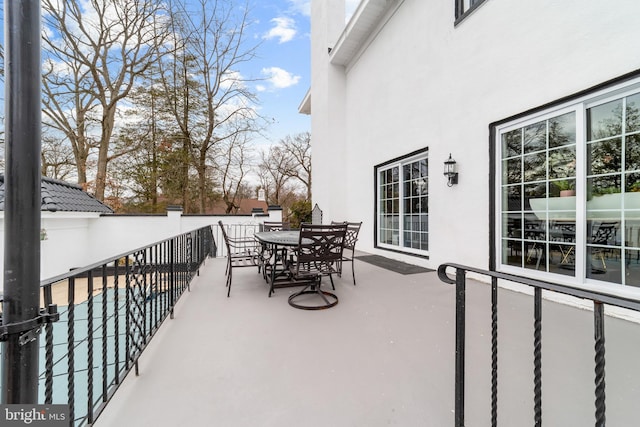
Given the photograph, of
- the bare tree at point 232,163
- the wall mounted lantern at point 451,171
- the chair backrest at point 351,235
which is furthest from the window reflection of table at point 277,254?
the bare tree at point 232,163

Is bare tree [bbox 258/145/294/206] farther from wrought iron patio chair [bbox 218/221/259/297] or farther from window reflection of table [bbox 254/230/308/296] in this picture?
window reflection of table [bbox 254/230/308/296]

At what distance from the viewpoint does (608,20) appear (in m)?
2.56

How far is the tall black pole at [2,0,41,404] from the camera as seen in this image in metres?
0.73

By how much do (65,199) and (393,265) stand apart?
24.0 ft

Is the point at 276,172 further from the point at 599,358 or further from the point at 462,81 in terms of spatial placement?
the point at 599,358

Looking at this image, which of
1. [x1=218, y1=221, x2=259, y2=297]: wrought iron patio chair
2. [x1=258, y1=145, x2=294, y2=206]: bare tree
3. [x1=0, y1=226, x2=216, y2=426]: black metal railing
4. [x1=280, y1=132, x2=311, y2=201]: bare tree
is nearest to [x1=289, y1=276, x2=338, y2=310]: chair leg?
[x1=218, y1=221, x2=259, y2=297]: wrought iron patio chair

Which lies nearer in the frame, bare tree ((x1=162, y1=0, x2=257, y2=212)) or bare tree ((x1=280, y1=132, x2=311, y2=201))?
bare tree ((x1=162, y1=0, x2=257, y2=212))

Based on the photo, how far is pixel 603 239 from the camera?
2.67 metres

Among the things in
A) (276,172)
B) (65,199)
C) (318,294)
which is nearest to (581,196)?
(318,294)

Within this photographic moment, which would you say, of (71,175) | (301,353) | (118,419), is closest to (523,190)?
(301,353)

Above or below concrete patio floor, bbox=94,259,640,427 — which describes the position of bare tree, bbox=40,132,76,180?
above

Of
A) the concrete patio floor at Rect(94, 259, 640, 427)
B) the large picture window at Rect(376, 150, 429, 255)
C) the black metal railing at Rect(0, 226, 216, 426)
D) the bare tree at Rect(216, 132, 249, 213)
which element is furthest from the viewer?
the bare tree at Rect(216, 132, 249, 213)

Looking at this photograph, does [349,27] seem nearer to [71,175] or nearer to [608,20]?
[608,20]

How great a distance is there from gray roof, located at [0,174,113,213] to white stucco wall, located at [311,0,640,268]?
19.7 ft
